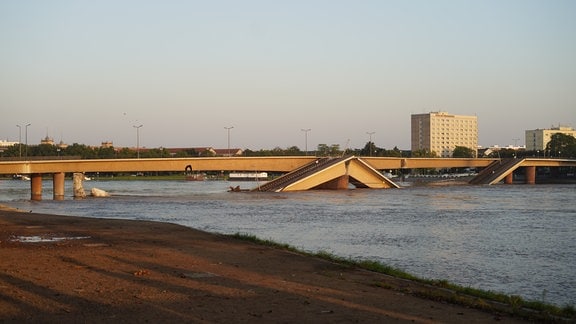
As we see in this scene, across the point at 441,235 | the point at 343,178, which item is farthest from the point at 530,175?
the point at 441,235

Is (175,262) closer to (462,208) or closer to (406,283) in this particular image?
(406,283)

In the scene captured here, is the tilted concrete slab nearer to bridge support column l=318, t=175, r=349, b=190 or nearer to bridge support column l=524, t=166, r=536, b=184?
bridge support column l=318, t=175, r=349, b=190

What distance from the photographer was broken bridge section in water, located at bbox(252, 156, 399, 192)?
10231 centimetres

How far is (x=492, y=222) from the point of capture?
50.1 meters

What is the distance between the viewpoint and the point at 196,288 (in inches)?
671

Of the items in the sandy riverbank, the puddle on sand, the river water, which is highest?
the sandy riverbank

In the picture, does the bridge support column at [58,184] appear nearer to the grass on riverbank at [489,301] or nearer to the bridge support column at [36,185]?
the bridge support column at [36,185]

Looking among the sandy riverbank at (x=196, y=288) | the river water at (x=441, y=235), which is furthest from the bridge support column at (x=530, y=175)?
the sandy riverbank at (x=196, y=288)

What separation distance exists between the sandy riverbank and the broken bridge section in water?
2948 inches

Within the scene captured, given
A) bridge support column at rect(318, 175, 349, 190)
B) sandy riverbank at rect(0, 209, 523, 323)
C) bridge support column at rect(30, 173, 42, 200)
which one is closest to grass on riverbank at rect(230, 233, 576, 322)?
sandy riverbank at rect(0, 209, 523, 323)

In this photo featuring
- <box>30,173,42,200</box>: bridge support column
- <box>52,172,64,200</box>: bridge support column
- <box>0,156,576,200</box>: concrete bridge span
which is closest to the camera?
<box>0,156,576,200</box>: concrete bridge span

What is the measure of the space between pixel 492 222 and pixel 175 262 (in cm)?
3294

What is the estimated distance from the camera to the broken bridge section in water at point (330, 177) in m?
102

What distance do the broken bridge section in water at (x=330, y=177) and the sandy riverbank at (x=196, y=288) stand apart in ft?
246
